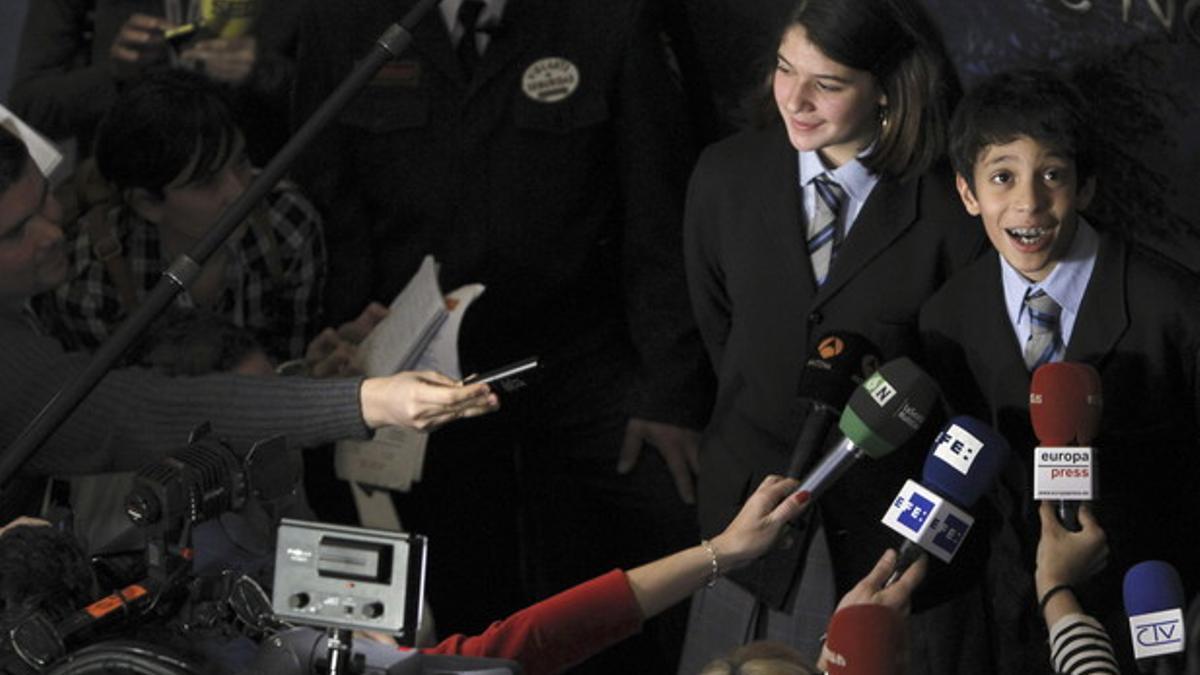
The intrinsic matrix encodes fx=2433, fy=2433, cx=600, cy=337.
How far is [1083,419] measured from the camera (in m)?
3.06

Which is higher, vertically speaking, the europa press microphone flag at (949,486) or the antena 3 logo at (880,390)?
the antena 3 logo at (880,390)

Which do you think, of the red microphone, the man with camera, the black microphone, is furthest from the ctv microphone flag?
the man with camera

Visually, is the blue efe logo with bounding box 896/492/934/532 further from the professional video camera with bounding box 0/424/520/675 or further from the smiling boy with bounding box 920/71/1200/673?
the professional video camera with bounding box 0/424/520/675

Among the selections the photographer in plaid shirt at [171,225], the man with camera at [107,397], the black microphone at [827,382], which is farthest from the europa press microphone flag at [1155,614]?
the photographer in plaid shirt at [171,225]

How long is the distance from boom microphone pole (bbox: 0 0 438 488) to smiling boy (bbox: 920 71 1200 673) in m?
0.79

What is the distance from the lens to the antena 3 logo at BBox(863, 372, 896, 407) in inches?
123

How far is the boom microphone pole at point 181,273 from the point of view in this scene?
306 cm

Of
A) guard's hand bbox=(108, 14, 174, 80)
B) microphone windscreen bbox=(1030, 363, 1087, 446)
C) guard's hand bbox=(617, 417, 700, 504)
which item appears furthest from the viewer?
guard's hand bbox=(108, 14, 174, 80)

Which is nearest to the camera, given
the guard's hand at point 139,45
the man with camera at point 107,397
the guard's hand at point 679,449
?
the man with camera at point 107,397

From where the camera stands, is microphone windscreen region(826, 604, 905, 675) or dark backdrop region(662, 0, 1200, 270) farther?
dark backdrop region(662, 0, 1200, 270)

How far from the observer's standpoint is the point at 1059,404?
307cm

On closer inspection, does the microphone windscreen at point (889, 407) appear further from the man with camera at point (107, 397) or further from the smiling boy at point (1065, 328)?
the man with camera at point (107, 397)

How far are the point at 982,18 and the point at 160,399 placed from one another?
1.34 metres

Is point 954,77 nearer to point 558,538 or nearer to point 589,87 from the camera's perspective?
point 589,87
